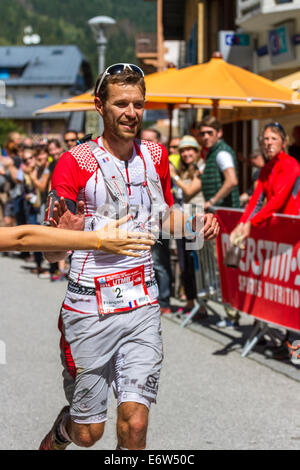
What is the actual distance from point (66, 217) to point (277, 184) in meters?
4.28

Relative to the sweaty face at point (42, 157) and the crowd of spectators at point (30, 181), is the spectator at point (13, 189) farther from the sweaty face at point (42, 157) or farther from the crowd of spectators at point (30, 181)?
the sweaty face at point (42, 157)

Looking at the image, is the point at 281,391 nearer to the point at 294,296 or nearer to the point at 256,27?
the point at 294,296

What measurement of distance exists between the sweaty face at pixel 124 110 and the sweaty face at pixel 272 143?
380cm

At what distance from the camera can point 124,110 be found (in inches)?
160

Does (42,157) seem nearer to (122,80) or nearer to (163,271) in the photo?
(163,271)

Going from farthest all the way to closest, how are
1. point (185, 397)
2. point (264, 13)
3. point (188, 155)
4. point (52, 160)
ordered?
point (264, 13) → point (52, 160) → point (188, 155) → point (185, 397)

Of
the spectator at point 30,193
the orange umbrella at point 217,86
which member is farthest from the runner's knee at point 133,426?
the spectator at point 30,193

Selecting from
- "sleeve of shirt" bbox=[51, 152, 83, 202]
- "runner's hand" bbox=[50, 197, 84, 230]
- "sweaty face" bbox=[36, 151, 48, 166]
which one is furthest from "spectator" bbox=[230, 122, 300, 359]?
"sweaty face" bbox=[36, 151, 48, 166]

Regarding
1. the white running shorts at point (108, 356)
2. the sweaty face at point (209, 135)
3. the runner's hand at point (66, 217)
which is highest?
the sweaty face at point (209, 135)

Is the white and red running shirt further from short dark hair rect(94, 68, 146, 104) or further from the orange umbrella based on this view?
the orange umbrella

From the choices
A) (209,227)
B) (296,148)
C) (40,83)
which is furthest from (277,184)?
(40,83)

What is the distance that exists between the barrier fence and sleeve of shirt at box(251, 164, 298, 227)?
0.08 metres

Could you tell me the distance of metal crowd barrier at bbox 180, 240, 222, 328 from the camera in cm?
924

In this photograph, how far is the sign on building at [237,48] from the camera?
19.3 m
